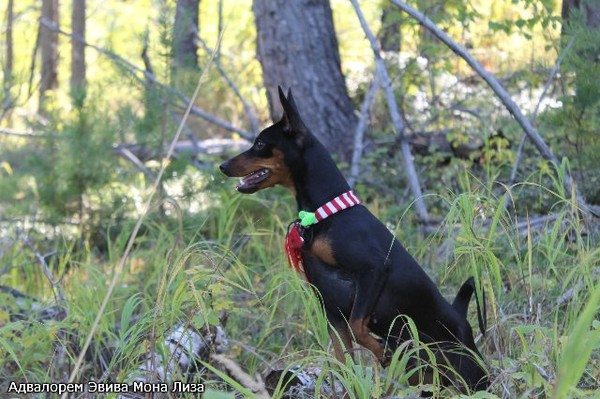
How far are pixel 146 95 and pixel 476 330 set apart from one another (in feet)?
11.3

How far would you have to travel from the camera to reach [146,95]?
6.70 m

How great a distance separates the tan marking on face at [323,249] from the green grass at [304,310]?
0.53 feet

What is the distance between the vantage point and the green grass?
307 cm

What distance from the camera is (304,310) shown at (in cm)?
448

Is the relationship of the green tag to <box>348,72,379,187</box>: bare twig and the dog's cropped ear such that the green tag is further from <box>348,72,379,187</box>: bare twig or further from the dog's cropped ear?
<box>348,72,379,187</box>: bare twig

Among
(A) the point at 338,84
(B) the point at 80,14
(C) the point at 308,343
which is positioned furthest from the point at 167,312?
(B) the point at 80,14

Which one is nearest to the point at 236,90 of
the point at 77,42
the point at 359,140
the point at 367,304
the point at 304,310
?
the point at 359,140

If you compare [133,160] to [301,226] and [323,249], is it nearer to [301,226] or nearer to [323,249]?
[301,226]

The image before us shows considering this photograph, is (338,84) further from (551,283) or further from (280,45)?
(551,283)

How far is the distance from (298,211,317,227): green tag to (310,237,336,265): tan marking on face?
0.08 m

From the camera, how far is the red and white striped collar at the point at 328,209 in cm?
367

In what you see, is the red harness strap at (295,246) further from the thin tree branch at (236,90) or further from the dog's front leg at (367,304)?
the thin tree branch at (236,90)

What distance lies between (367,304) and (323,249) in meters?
0.29

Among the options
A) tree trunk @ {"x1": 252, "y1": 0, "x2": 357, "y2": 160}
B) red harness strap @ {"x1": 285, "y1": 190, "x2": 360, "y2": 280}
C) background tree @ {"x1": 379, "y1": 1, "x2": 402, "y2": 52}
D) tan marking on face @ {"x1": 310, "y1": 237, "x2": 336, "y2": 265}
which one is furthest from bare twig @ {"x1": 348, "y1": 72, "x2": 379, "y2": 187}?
tan marking on face @ {"x1": 310, "y1": 237, "x2": 336, "y2": 265}
